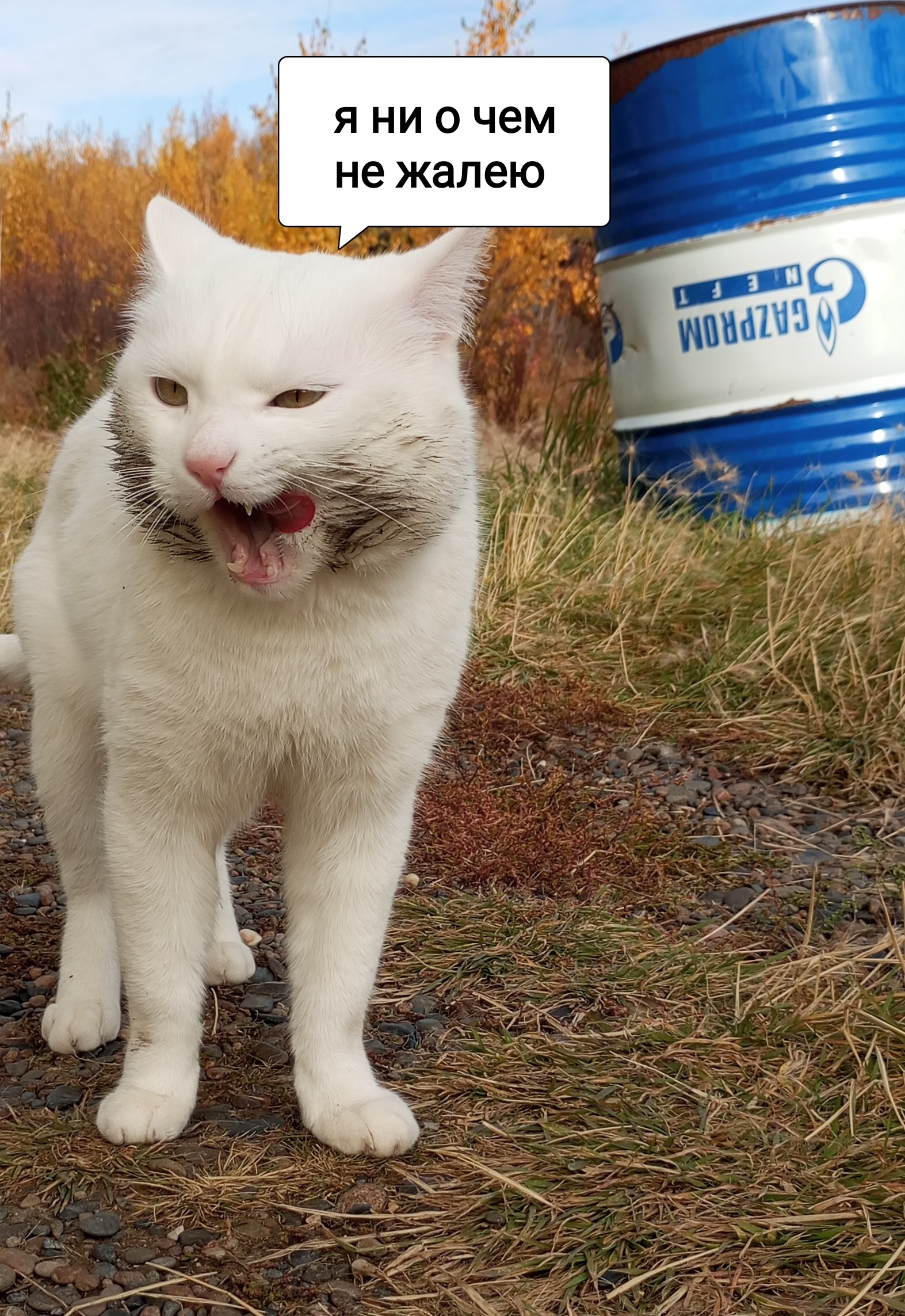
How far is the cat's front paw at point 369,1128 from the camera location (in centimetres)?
183

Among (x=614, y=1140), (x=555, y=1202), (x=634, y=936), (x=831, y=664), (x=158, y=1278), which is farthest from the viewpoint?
(x=831, y=664)

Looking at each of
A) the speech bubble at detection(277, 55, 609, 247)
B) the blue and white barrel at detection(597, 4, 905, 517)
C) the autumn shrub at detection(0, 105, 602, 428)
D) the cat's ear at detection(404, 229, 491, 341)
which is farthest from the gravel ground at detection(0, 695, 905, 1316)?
the autumn shrub at detection(0, 105, 602, 428)

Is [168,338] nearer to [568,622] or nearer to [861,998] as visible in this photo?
[861,998]

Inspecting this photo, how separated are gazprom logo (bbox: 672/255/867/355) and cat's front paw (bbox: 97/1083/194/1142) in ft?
12.3

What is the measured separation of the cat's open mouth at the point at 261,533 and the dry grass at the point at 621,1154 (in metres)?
0.80

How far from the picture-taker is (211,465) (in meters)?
1.45

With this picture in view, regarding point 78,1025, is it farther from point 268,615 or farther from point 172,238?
point 172,238

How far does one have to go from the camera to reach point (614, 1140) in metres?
1.80

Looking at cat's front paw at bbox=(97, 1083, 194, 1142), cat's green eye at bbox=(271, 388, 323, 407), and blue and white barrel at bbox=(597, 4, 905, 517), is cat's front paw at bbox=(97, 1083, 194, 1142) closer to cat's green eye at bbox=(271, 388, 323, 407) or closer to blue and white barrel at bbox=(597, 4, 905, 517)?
cat's green eye at bbox=(271, 388, 323, 407)

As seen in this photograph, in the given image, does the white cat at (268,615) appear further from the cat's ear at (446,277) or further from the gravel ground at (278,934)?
the gravel ground at (278,934)

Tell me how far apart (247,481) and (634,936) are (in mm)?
1400

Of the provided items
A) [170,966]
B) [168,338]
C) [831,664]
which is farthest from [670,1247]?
[831,664]

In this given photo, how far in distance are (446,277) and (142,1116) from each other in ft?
3.86

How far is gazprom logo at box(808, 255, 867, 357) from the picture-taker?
188 inches
